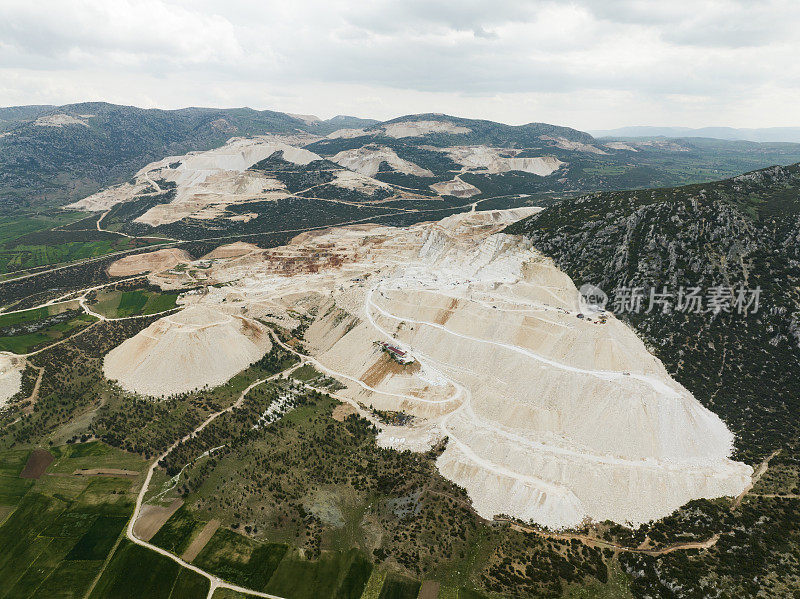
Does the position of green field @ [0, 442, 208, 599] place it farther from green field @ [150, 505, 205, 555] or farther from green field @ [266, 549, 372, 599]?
green field @ [266, 549, 372, 599]

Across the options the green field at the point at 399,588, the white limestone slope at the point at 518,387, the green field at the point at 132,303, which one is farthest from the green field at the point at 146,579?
the green field at the point at 132,303

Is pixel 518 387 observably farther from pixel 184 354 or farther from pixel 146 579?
pixel 184 354

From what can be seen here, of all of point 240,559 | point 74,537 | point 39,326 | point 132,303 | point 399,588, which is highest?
point 399,588

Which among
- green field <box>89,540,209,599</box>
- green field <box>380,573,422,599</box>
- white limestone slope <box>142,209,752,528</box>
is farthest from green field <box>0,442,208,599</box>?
white limestone slope <box>142,209,752,528</box>

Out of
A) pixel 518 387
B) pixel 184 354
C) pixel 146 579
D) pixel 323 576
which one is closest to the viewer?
pixel 323 576

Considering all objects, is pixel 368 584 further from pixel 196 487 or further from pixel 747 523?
pixel 747 523

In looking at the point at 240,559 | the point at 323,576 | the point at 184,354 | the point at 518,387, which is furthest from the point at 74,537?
the point at 518,387
